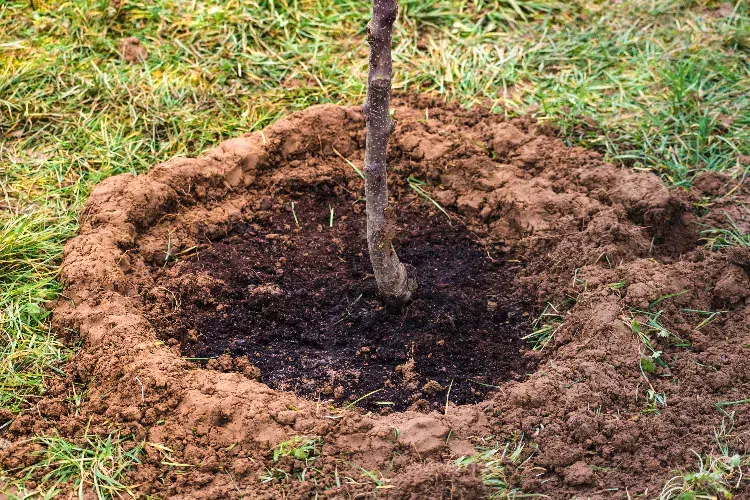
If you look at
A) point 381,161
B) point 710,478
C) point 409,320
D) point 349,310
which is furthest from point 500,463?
point 381,161

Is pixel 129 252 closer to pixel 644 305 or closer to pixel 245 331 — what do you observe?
pixel 245 331

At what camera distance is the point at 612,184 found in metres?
4.05

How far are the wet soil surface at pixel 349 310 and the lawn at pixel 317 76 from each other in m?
0.74

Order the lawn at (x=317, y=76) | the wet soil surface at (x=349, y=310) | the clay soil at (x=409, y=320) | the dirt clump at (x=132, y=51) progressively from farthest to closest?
the dirt clump at (x=132, y=51), the lawn at (x=317, y=76), the wet soil surface at (x=349, y=310), the clay soil at (x=409, y=320)

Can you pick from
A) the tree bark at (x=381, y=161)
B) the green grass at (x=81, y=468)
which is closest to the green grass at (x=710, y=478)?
the tree bark at (x=381, y=161)

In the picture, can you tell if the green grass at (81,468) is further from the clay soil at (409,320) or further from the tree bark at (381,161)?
the tree bark at (381,161)

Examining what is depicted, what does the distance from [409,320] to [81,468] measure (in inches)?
56.6

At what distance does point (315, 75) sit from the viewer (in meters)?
4.77

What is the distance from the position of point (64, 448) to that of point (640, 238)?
2556mm

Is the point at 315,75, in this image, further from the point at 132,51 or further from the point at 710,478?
the point at 710,478

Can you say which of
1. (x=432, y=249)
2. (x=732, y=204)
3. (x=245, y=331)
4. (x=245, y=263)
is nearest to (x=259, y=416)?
(x=245, y=331)

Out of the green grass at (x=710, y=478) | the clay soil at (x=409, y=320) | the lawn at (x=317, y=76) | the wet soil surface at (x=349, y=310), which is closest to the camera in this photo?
the green grass at (x=710, y=478)

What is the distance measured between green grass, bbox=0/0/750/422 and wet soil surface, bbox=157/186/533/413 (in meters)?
0.74

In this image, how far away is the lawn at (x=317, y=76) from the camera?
170 inches
